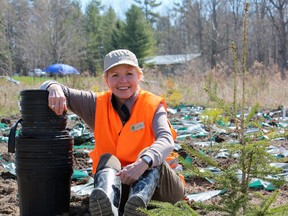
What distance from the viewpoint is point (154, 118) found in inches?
110

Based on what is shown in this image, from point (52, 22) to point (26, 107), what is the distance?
99.3 feet

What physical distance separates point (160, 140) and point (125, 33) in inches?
1466

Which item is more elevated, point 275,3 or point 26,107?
point 275,3

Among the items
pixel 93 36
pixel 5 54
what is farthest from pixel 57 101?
pixel 93 36

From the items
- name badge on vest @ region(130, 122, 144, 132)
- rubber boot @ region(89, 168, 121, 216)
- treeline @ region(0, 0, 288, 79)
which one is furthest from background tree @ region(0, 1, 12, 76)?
rubber boot @ region(89, 168, 121, 216)

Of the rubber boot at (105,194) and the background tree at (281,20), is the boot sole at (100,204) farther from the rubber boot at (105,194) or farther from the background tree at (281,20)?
the background tree at (281,20)

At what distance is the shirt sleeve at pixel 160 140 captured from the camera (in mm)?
2466

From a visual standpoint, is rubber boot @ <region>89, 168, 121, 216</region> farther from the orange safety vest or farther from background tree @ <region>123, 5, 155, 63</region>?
background tree @ <region>123, 5, 155, 63</region>

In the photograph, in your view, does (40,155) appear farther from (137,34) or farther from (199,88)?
(137,34)

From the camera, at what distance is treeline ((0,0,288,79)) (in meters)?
31.5

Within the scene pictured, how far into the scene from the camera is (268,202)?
1.63 m

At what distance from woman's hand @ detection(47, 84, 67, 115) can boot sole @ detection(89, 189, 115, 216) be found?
670 millimetres

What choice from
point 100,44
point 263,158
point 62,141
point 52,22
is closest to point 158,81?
point 62,141

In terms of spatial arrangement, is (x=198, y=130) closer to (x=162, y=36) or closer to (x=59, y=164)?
(x=59, y=164)
